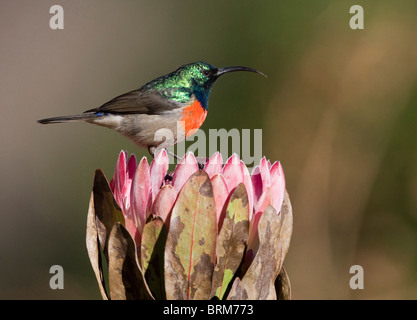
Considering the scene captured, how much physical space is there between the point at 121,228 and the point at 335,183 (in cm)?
176

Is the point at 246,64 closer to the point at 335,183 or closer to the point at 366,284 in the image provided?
the point at 335,183

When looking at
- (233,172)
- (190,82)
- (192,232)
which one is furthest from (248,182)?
(190,82)

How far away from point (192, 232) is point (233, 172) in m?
0.15

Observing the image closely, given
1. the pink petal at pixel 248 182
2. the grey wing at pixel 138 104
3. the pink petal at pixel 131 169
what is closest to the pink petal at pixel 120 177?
the pink petal at pixel 131 169

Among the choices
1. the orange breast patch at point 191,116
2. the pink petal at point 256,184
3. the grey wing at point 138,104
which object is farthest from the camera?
the orange breast patch at point 191,116

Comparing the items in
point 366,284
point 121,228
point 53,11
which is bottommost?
point 366,284

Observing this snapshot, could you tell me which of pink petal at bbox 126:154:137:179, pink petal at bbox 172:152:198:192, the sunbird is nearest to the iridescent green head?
the sunbird

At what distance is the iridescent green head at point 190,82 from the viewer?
2162 millimetres

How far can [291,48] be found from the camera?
2688mm

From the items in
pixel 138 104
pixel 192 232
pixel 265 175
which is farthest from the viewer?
pixel 138 104

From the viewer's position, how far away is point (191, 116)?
2254 millimetres

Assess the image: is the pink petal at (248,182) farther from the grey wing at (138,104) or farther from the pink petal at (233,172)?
the grey wing at (138,104)

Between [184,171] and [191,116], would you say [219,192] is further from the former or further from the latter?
[191,116]

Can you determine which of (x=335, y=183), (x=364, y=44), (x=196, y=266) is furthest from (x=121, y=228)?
(x=364, y=44)
